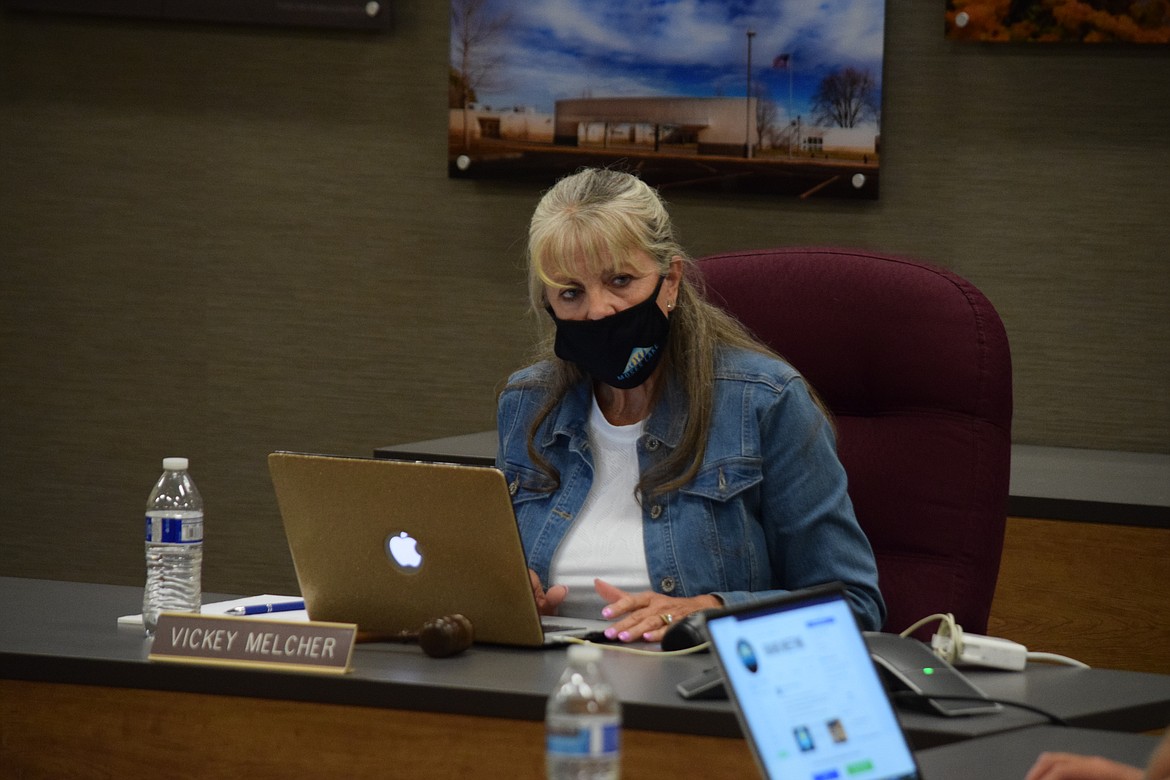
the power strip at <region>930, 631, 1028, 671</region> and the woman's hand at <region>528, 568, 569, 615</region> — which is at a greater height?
the power strip at <region>930, 631, 1028, 671</region>

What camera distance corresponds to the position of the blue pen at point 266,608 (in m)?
1.74

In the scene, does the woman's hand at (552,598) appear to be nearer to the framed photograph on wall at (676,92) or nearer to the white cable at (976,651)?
the white cable at (976,651)

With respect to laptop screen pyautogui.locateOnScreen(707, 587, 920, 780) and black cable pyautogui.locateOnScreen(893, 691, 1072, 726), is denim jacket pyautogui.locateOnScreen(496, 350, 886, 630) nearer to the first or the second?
black cable pyautogui.locateOnScreen(893, 691, 1072, 726)

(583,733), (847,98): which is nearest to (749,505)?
(583,733)

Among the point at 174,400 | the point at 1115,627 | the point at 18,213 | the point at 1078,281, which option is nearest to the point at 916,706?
the point at 1115,627

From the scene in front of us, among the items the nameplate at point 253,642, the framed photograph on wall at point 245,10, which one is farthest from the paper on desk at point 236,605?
the framed photograph on wall at point 245,10

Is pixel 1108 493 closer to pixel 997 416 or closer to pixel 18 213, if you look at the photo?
pixel 997 416

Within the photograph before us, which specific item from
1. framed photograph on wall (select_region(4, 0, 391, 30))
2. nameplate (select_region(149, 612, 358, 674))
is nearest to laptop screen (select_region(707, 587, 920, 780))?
nameplate (select_region(149, 612, 358, 674))

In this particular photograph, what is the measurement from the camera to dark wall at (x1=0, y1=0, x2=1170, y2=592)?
3.17 meters

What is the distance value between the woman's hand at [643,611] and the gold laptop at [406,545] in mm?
62

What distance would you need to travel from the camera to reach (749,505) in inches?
76.7

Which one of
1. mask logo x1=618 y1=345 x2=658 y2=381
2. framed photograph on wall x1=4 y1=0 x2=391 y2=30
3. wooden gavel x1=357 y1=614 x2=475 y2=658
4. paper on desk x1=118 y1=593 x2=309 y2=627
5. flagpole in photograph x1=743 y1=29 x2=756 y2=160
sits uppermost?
framed photograph on wall x1=4 y1=0 x2=391 y2=30

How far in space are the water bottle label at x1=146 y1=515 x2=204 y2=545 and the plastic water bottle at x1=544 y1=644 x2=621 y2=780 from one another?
0.77m

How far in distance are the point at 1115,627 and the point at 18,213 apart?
2.71 m
